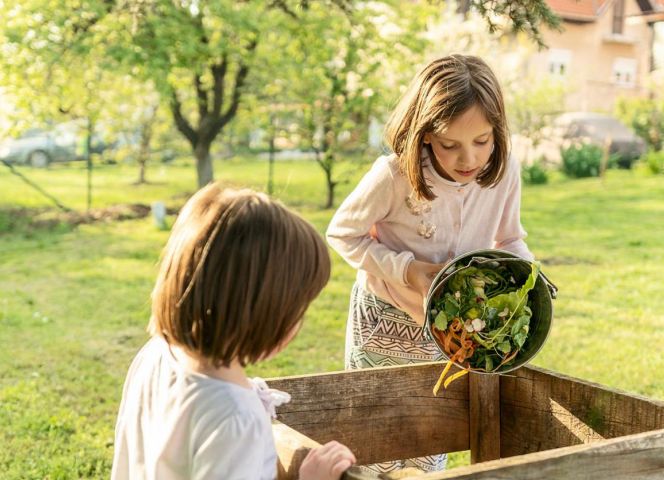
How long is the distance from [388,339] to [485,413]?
377 mm

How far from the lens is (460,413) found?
8.73 feet

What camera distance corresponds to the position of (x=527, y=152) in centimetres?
1603

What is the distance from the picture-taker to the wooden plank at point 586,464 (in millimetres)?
1759

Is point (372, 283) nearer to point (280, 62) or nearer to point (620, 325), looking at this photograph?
point (620, 325)

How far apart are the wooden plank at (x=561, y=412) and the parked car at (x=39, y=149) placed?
45.2ft

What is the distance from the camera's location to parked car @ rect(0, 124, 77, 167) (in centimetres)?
1531

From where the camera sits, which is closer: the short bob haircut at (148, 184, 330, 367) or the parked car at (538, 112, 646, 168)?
the short bob haircut at (148, 184, 330, 367)

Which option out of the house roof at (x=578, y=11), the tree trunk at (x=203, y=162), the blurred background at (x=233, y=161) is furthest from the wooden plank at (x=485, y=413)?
the house roof at (x=578, y=11)

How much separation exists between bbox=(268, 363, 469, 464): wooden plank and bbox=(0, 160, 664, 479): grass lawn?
551mm

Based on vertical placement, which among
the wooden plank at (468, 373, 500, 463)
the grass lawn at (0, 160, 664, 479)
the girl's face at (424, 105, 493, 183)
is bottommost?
the grass lawn at (0, 160, 664, 479)

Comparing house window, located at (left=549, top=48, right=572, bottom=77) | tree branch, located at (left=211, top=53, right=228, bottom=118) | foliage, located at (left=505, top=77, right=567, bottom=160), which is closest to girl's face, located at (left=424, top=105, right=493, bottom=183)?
tree branch, located at (left=211, top=53, right=228, bottom=118)

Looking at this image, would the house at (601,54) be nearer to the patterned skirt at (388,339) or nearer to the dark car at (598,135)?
the dark car at (598,135)

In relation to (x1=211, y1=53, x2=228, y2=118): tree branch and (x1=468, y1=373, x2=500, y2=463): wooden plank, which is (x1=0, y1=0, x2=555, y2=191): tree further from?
(x1=468, y1=373, x2=500, y2=463): wooden plank

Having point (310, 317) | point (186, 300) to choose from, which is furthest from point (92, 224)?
point (186, 300)
